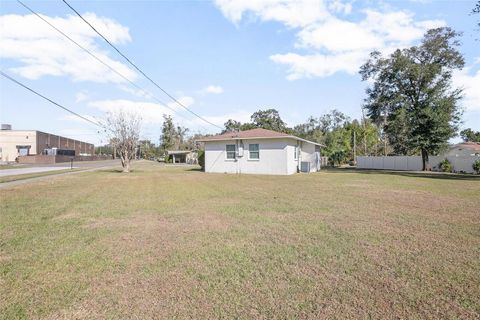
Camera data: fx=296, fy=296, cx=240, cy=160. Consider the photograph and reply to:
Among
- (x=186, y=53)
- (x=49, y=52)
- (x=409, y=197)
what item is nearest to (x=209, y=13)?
(x=186, y=53)

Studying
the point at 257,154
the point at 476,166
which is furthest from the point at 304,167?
the point at 476,166

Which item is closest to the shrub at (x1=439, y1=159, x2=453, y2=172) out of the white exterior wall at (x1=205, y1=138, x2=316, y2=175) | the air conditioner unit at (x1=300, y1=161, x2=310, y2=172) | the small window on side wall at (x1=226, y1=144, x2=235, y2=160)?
the air conditioner unit at (x1=300, y1=161, x2=310, y2=172)

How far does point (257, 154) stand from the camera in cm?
2309

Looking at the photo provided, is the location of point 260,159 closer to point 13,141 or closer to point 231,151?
point 231,151

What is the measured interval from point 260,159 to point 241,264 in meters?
19.0

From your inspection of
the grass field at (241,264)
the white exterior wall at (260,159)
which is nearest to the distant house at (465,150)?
the white exterior wall at (260,159)

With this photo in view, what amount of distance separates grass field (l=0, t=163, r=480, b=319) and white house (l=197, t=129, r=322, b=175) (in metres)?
14.5

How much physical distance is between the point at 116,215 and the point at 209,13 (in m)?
10.6

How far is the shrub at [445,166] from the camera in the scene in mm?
27952

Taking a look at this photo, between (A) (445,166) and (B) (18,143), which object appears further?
(B) (18,143)

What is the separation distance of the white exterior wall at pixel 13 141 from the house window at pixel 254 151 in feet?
167

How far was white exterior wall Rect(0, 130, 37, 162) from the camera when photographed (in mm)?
54781

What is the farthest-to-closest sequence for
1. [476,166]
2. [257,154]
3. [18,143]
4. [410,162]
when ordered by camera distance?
[18,143]
[410,162]
[476,166]
[257,154]

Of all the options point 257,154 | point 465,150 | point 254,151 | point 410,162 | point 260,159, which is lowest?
point 410,162
